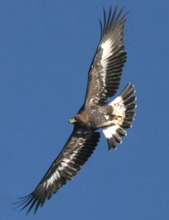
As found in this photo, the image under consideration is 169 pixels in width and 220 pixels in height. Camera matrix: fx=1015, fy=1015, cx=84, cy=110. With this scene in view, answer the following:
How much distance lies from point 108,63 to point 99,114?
114 cm

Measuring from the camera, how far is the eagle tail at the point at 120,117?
66.0 ft

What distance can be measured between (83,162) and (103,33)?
2.65 meters

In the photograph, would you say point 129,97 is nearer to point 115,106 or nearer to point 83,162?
point 115,106

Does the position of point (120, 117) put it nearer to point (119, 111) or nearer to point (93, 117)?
point (119, 111)

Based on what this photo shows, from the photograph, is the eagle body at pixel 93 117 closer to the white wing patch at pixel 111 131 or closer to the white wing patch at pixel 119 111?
the white wing patch at pixel 119 111

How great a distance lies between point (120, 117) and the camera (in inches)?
792

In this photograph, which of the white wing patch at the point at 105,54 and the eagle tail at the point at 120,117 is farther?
the white wing patch at the point at 105,54

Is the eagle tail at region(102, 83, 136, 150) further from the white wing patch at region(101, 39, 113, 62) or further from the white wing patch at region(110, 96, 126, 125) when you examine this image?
the white wing patch at region(101, 39, 113, 62)

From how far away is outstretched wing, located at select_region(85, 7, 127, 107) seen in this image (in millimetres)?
20344

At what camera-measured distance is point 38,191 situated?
20.5m

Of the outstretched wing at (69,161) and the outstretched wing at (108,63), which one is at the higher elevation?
the outstretched wing at (108,63)

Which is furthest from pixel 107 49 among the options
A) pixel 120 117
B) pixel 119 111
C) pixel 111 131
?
pixel 111 131

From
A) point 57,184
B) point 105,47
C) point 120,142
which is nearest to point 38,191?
point 57,184

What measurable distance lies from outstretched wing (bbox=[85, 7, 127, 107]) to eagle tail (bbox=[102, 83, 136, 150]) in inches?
10.3
